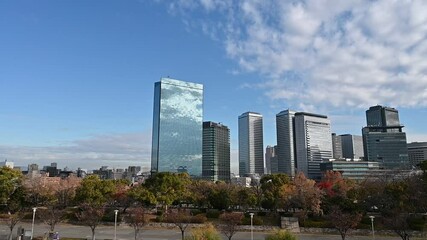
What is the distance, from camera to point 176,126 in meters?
147

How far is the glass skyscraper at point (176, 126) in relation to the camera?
142500mm

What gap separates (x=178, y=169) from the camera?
149 metres

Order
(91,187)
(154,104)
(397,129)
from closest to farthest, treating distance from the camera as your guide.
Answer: (91,187) → (154,104) → (397,129)

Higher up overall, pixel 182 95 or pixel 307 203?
pixel 182 95

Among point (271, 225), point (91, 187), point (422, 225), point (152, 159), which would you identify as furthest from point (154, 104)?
point (422, 225)

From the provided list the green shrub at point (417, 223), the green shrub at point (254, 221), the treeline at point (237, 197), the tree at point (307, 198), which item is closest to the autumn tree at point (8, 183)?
the treeline at point (237, 197)

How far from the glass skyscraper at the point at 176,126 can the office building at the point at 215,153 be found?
969 inches

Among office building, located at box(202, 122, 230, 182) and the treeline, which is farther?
office building, located at box(202, 122, 230, 182)

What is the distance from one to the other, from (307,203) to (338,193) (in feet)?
19.7

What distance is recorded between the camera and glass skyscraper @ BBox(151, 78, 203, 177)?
142500 mm

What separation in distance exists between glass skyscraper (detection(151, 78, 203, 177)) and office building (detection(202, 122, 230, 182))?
24617 millimetres

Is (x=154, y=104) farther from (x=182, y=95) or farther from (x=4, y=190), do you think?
(x=4, y=190)

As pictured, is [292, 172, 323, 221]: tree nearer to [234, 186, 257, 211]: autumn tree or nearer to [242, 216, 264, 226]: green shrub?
[242, 216, 264, 226]: green shrub

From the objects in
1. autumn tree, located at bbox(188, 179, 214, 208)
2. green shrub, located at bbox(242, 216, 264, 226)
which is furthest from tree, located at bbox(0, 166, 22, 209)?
green shrub, located at bbox(242, 216, 264, 226)
